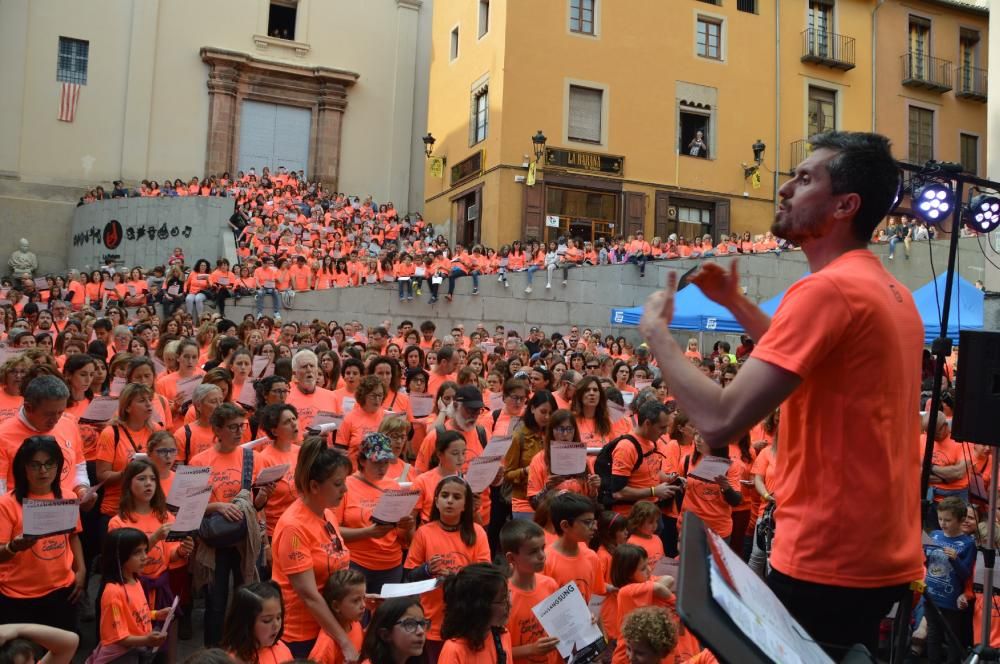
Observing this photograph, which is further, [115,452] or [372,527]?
[115,452]

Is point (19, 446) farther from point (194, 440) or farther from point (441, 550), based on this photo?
point (441, 550)

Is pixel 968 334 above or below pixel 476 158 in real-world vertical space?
below

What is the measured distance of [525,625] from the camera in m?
5.13

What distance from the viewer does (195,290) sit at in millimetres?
19188

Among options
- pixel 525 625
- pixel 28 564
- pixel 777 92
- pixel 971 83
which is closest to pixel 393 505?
pixel 525 625

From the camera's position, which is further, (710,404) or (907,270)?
(907,270)

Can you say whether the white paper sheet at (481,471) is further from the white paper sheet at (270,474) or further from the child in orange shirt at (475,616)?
the child in orange shirt at (475,616)

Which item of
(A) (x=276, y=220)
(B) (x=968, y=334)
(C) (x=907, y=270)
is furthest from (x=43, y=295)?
(C) (x=907, y=270)

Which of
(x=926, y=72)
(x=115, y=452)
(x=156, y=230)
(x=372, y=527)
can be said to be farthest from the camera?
(x=926, y=72)

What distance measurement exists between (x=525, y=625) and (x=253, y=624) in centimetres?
162

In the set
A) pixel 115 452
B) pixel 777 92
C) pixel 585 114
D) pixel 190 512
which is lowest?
pixel 190 512

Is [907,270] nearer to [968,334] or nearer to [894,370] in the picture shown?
[968,334]

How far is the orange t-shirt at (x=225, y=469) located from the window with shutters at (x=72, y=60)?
101 ft

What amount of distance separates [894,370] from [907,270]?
2500 cm
